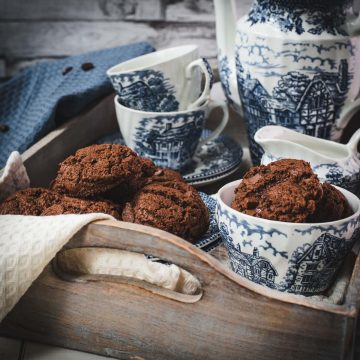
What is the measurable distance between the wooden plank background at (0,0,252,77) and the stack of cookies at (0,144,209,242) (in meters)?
0.76

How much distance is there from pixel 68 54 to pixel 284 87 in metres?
0.80

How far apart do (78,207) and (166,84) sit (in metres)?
0.34

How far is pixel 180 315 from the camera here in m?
0.64

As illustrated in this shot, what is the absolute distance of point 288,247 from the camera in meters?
0.65

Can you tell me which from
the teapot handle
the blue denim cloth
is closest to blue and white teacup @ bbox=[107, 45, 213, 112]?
the blue denim cloth

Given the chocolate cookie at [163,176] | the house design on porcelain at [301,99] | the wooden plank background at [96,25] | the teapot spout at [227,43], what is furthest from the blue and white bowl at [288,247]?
the wooden plank background at [96,25]

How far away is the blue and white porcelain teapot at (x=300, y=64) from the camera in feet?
2.90

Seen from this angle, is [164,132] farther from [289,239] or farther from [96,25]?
[96,25]

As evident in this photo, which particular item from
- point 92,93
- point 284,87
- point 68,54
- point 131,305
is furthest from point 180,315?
point 68,54

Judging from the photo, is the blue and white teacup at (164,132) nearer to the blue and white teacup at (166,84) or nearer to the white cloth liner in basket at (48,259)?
the blue and white teacup at (166,84)

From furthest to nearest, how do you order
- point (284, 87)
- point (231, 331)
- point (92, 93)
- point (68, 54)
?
point (68, 54) < point (92, 93) < point (284, 87) < point (231, 331)

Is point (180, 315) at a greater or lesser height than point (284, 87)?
lesser

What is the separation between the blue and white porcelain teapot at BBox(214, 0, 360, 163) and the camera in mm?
884

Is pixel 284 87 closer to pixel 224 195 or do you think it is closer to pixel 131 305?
pixel 224 195
